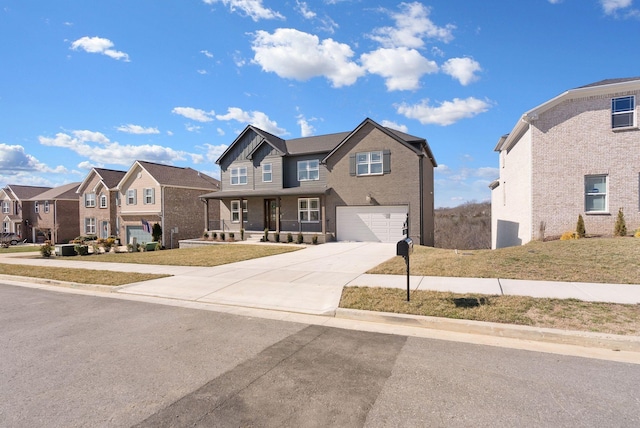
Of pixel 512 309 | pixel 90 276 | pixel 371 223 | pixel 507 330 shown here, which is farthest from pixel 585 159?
pixel 90 276

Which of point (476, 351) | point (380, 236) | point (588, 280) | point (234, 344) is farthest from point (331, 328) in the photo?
point (380, 236)

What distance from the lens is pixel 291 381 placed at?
3824 mm

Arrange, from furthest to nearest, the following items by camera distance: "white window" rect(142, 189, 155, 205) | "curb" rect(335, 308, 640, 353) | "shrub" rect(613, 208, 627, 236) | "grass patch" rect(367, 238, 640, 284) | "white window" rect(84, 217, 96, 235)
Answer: "white window" rect(84, 217, 96, 235) → "white window" rect(142, 189, 155, 205) → "shrub" rect(613, 208, 627, 236) → "grass patch" rect(367, 238, 640, 284) → "curb" rect(335, 308, 640, 353)

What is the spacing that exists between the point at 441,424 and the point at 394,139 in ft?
63.1

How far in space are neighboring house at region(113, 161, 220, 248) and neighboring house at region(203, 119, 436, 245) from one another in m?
5.60

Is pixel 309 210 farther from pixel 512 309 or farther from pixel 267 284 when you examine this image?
pixel 512 309

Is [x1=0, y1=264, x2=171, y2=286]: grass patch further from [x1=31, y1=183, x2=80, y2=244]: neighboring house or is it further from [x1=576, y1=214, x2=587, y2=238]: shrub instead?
[x1=31, y1=183, x2=80, y2=244]: neighboring house

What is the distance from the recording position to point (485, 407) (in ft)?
10.6

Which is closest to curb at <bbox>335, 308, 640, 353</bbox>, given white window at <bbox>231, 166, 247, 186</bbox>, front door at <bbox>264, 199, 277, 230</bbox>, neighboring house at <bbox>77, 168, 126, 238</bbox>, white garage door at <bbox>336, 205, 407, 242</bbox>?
white garage door at <bbox>336, 205, 407, 242</bbox>

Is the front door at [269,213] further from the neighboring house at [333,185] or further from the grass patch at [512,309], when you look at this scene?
the grass patch at [512,309]

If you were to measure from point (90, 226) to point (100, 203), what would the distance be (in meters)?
3.79

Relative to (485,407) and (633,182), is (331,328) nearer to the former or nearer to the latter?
(485,407)

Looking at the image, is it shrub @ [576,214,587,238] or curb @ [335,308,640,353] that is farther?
shrub @ [576,214,587,238]

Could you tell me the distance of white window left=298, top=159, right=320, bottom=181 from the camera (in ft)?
78.4
